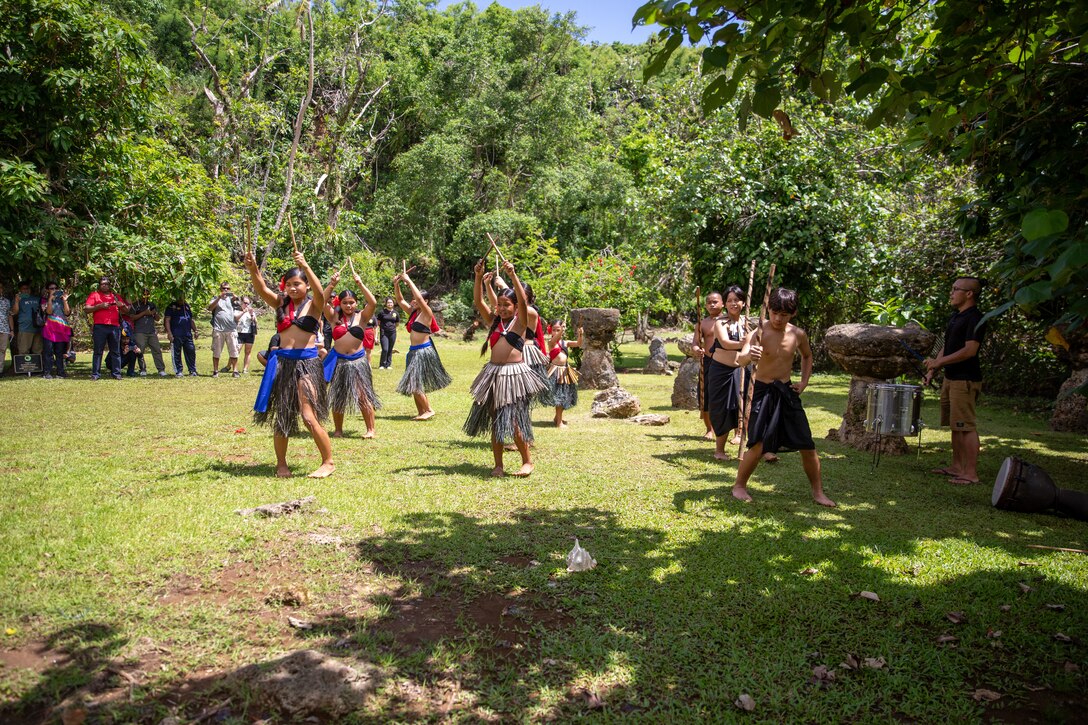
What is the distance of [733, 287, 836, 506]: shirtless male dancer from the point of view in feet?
18.8

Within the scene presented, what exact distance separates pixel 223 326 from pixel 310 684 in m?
13.2

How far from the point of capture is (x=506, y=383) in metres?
6.57

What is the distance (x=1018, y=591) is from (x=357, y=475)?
5235 millimetres

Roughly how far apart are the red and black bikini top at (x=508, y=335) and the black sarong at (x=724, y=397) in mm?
2416

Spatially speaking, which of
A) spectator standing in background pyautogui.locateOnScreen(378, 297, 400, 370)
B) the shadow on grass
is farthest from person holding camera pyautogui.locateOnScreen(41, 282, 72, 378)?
the shadow on grass

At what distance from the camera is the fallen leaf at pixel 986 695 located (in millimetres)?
3099

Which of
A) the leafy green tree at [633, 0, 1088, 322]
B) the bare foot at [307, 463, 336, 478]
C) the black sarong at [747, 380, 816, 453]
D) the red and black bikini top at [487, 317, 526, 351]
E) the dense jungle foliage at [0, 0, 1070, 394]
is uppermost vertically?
the dense jungle foliage at [0, 0, 1070, 394]

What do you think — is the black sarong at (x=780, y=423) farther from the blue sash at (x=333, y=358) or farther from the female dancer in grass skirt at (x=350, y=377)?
the blue sash at (x=333, y=358)

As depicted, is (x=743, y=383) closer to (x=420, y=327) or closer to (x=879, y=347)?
(x=879, y=347)

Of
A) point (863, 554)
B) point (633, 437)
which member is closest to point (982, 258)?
point (633, 437)

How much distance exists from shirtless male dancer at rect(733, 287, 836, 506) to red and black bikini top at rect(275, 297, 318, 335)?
3.77 metres

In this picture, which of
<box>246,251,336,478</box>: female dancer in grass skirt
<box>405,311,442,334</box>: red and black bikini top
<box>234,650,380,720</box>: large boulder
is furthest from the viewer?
<box>405,311,442,334</box>: red and black bikini top

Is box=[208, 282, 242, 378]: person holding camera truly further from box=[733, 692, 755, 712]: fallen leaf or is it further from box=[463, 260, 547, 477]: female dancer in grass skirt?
box=[733, 692, 755, 712]: fallen leaf

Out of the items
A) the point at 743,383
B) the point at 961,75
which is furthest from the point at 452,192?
the point at 961,75
